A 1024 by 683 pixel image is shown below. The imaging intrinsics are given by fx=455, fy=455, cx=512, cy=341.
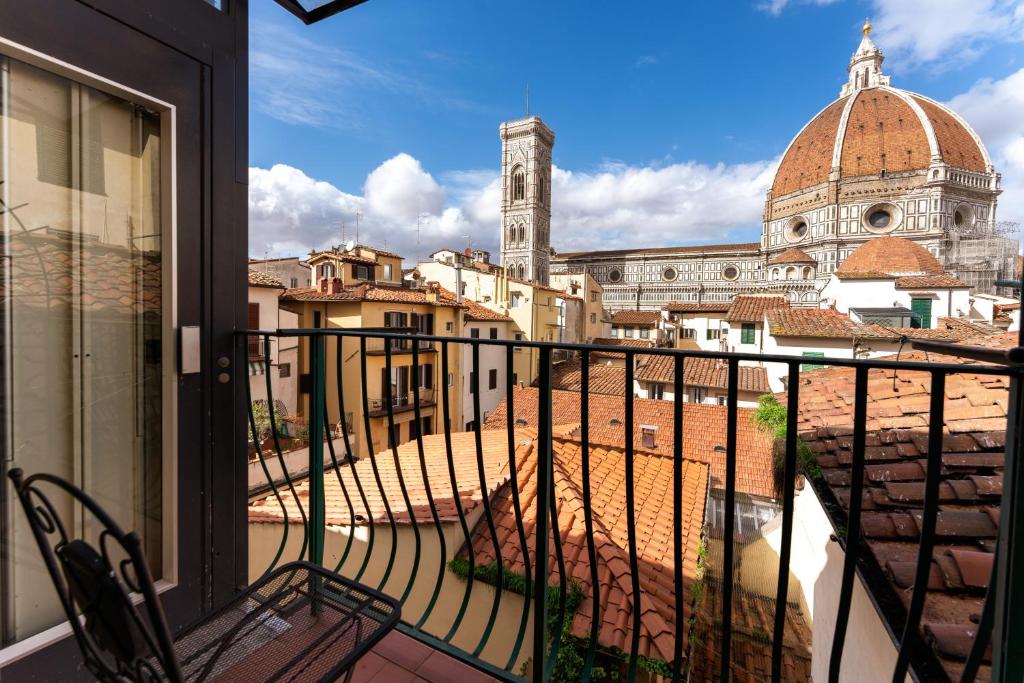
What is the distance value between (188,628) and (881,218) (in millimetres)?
53999

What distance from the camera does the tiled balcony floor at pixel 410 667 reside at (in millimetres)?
1412

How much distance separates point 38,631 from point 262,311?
1240cm

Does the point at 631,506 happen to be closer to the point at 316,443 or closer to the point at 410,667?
the point at 410,667

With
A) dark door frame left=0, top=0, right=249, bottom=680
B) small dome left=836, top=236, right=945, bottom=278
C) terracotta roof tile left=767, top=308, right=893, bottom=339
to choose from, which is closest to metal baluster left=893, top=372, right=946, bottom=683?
dark door frame left=0, top=0, right=249, bottom=680

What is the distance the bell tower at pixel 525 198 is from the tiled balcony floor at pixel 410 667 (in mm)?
46920

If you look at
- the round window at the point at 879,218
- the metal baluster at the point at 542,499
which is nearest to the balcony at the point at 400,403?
the metal baluster at the point at 542,499

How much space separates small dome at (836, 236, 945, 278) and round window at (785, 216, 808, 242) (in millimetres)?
19481

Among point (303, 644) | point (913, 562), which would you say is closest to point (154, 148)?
point (303, 644)

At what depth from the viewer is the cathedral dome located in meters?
42.5

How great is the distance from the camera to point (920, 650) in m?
1.25

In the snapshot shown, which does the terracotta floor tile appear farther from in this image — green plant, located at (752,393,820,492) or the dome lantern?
the dome lantern

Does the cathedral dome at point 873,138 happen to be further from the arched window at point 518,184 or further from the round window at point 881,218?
the arched window at point 518,184

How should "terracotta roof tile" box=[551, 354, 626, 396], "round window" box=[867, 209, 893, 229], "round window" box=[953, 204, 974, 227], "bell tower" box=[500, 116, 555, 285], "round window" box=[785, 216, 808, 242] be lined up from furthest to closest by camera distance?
"bell tower" box=[500, 116, 555, 285] < "round window" box=[785, 216, 808, 242] < "round window" box=[867, 209, 893, 229] < "round window" box=[953, 204, 974, 227] < "terracotta roof tile" box=[551, 354, 626, 396]

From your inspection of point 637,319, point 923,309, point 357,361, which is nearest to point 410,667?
point 357,361
